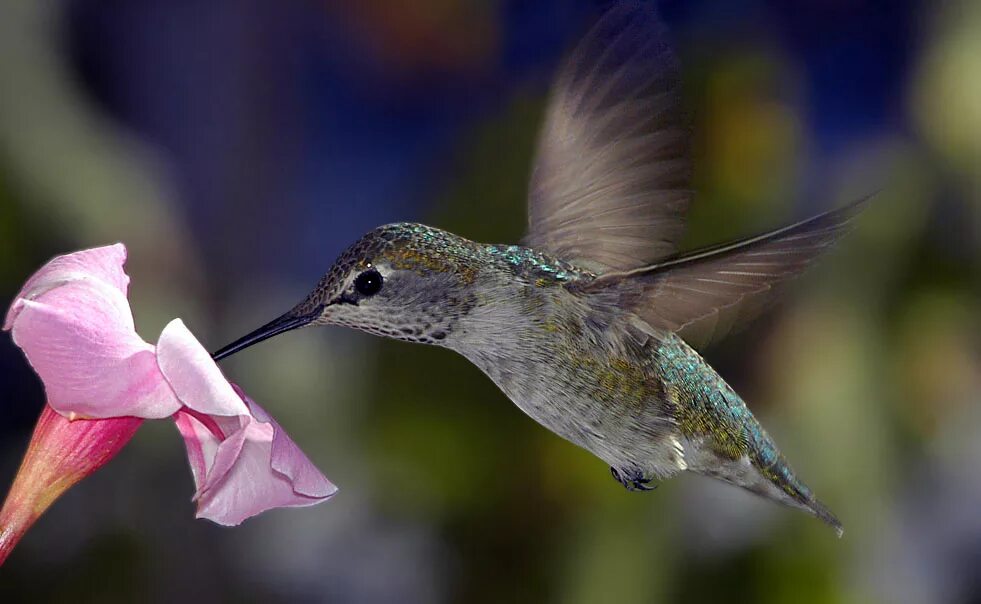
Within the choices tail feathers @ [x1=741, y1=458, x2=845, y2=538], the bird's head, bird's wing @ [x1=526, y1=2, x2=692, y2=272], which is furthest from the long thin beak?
tail feathers @ [x1=741, y1=458, x2=845, y2=538]

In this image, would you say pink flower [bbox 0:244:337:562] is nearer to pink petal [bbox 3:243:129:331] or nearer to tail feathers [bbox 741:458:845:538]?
pink petal [bbox 3:243:129:331]

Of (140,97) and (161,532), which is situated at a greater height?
(140,97)

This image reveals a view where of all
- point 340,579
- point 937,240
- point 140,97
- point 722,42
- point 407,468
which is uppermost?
point 722,42

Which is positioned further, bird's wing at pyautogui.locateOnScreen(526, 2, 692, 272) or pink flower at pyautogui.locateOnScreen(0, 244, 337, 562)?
bird's wing at pyautogui.locateOnScreen(526, 2, 692, 272)

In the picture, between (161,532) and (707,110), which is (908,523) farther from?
(161,532)

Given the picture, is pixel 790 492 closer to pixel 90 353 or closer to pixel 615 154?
pixel 615 154

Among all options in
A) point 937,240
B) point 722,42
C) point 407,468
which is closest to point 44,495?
point 407,468

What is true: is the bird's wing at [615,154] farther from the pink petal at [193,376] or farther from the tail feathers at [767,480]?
the pink petal at [193,376]

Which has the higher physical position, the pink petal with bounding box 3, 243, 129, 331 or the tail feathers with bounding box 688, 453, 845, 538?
the pink petal with bounding box 3, 243, 129, 331
